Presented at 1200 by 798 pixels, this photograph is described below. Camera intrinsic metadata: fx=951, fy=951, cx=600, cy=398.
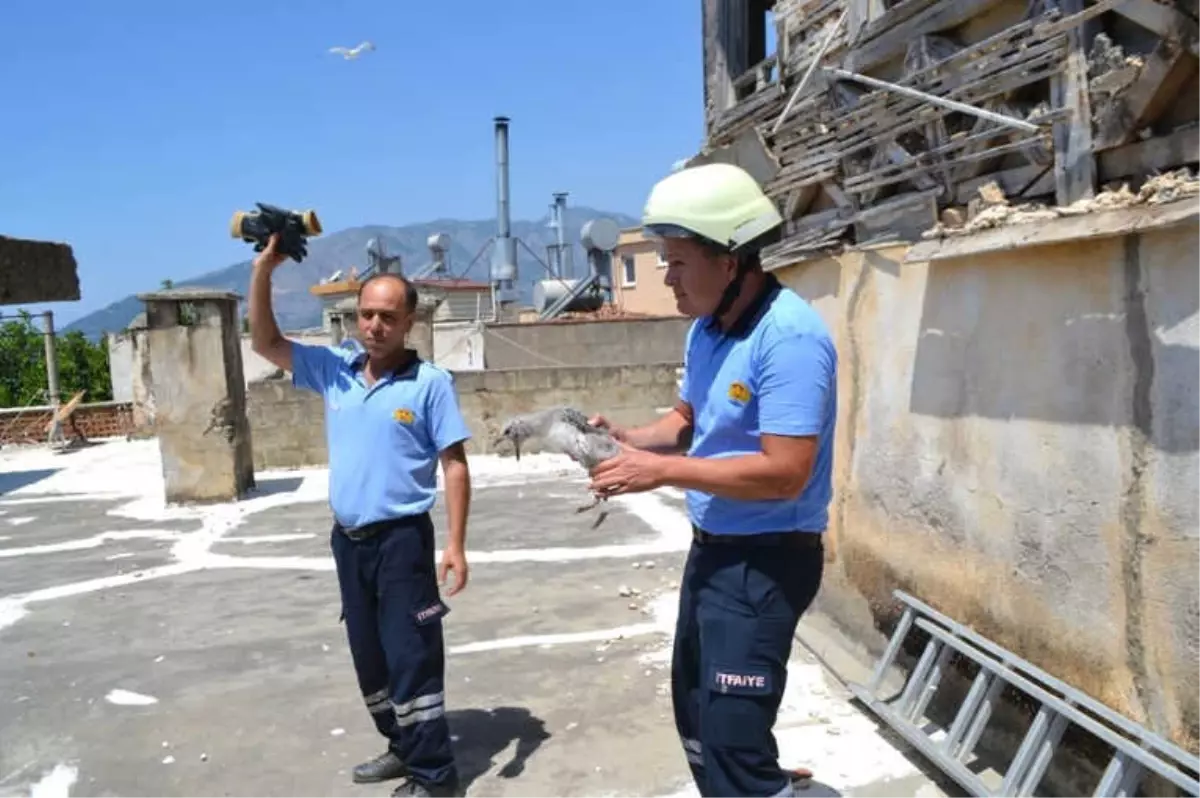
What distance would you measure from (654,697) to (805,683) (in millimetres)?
735

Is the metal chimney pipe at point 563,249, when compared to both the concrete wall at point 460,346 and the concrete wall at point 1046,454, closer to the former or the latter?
the concrete wall at point 460,346

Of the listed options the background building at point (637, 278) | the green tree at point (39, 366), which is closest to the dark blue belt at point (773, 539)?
the green tree at point (39, 366)

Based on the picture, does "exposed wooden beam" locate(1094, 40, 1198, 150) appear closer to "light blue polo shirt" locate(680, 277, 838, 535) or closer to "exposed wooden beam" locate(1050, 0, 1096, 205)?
"exposed wooden beam" locate(1050, 0, 1096, 205)

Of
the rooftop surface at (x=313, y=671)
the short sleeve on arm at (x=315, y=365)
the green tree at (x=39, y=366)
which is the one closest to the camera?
the short sleeve on arm at (x=315, y=365)

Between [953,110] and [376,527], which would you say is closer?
[376,527]

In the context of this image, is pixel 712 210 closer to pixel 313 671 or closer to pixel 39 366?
pixel 313 671

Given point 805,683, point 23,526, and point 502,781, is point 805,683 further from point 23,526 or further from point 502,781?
point 23,526

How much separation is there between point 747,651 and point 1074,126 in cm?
224

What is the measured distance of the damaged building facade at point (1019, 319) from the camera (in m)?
2.86

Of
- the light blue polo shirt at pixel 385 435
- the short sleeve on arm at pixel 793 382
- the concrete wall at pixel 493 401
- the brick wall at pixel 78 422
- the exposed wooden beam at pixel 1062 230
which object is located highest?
the exposed wooden beam at pixel 1062 230

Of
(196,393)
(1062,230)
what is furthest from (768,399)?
(196,393)

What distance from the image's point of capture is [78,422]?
18984 millimetres

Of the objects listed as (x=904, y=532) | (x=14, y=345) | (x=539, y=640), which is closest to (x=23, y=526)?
(x=539, y=640)

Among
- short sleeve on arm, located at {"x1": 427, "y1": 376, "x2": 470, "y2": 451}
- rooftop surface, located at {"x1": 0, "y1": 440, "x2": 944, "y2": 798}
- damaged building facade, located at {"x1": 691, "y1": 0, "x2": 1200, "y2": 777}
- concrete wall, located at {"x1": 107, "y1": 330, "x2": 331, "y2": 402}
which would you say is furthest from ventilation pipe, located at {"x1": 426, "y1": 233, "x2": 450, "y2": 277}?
short sleeve on arm, located at {"x1": 427, "y1": 376, "x2": 470, "y2": 451}
